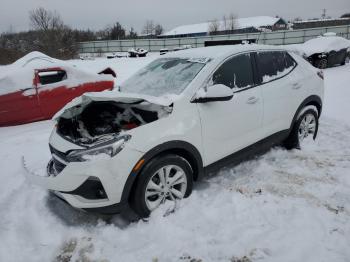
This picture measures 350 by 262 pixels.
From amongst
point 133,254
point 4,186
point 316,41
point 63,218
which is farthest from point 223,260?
point 316,41

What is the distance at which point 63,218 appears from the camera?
10.3 ft

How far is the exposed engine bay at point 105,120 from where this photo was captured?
295 cm

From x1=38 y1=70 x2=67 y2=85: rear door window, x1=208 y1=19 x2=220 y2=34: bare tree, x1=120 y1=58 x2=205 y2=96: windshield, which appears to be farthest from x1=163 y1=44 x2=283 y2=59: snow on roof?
x1=208 y1=19 x2=220 y2=34: bare tree

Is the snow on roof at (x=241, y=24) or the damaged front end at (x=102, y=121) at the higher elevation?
the snow on roof at (x=241, y=24)

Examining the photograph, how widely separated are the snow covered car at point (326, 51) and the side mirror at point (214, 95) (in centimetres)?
1292

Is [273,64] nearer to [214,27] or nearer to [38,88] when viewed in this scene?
[38,88]

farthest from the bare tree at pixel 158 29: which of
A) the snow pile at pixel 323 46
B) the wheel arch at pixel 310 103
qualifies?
the wheel arch at pixel 310 103

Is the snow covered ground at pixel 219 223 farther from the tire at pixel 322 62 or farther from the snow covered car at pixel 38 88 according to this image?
the tire at pixel 322 62

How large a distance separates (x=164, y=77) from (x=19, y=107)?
15.4 ft

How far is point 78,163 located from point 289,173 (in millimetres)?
2767

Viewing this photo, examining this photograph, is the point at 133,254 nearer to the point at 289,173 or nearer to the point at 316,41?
the point at 289,173

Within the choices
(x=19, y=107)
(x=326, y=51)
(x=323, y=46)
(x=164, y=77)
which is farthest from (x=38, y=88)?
(x=323, y=46)

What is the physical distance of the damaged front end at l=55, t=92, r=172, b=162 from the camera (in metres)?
2.64

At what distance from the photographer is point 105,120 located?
354 centimetres
